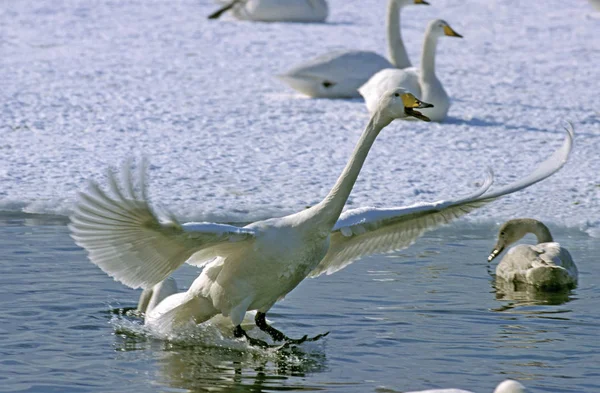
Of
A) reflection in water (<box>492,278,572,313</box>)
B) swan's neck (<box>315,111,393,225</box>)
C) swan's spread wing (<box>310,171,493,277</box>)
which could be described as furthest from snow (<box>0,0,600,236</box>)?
swan's neck (<box>315,111,393,225</box>)

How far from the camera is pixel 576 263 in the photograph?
7.40 metres

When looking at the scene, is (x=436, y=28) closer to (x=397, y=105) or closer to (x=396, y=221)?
(x=396, y=221)

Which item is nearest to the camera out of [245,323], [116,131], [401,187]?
[245,323]

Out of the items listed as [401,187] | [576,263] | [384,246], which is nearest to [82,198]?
[384,246]

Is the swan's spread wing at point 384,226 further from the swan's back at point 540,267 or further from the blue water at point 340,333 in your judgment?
the swan's back at point 540,267

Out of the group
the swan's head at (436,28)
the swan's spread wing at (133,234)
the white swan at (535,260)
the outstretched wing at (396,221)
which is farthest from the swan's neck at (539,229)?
the swan's head at (436,28)

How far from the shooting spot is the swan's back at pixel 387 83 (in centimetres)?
1083

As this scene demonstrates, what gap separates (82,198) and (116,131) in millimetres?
5506

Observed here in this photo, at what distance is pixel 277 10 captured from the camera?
50.6 feet

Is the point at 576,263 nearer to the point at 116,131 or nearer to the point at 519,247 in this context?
the point at 519,247

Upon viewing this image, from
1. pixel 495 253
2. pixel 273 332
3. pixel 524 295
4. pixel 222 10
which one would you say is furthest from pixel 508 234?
pixel 222 10

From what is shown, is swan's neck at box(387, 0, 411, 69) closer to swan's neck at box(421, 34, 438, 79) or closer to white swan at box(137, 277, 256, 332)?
swan's neck at box(421, 34, 438, 79)

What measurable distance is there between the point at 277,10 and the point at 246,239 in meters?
10.4

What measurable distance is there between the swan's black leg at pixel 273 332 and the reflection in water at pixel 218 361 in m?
0.04
